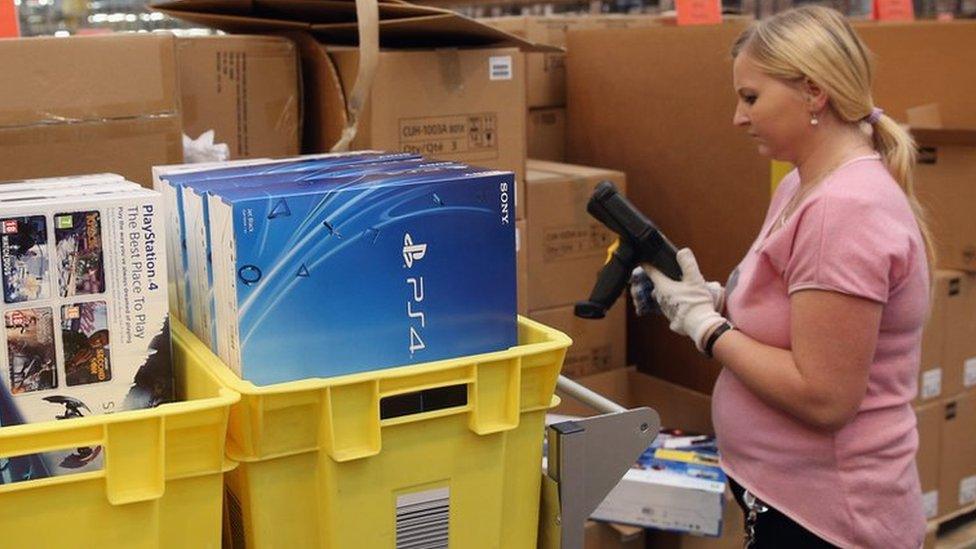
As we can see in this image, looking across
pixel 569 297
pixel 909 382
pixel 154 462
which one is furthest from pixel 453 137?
pixel 154 462

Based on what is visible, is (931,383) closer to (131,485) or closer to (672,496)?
(672,496)

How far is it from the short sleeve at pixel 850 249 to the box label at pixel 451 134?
0.73m

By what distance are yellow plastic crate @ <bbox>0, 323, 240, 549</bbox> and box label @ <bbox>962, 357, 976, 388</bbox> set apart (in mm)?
2518

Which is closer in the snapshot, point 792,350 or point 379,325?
point 379,325

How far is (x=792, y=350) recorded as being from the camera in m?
1.47

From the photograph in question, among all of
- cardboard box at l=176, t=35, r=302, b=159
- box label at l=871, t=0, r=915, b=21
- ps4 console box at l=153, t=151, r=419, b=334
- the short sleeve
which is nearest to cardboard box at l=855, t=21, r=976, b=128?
box label at l=871, t=0, r=915, b=21

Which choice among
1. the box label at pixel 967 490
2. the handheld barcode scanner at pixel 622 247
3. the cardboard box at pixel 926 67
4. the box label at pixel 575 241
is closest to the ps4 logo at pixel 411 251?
the handheld barcode scanner at pixel 622 247

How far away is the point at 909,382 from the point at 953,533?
1.79 metres

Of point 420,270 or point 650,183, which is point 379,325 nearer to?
point 420,270

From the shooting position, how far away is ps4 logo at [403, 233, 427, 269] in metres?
1.06

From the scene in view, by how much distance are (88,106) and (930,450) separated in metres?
2.39

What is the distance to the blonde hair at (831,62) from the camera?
4.88 ft

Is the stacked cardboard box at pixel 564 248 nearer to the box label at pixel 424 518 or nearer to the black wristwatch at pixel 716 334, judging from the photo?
the black wristwatch at pixel 716 334

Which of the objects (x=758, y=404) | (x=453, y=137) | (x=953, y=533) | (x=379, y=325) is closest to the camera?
(x=379, y=325)
